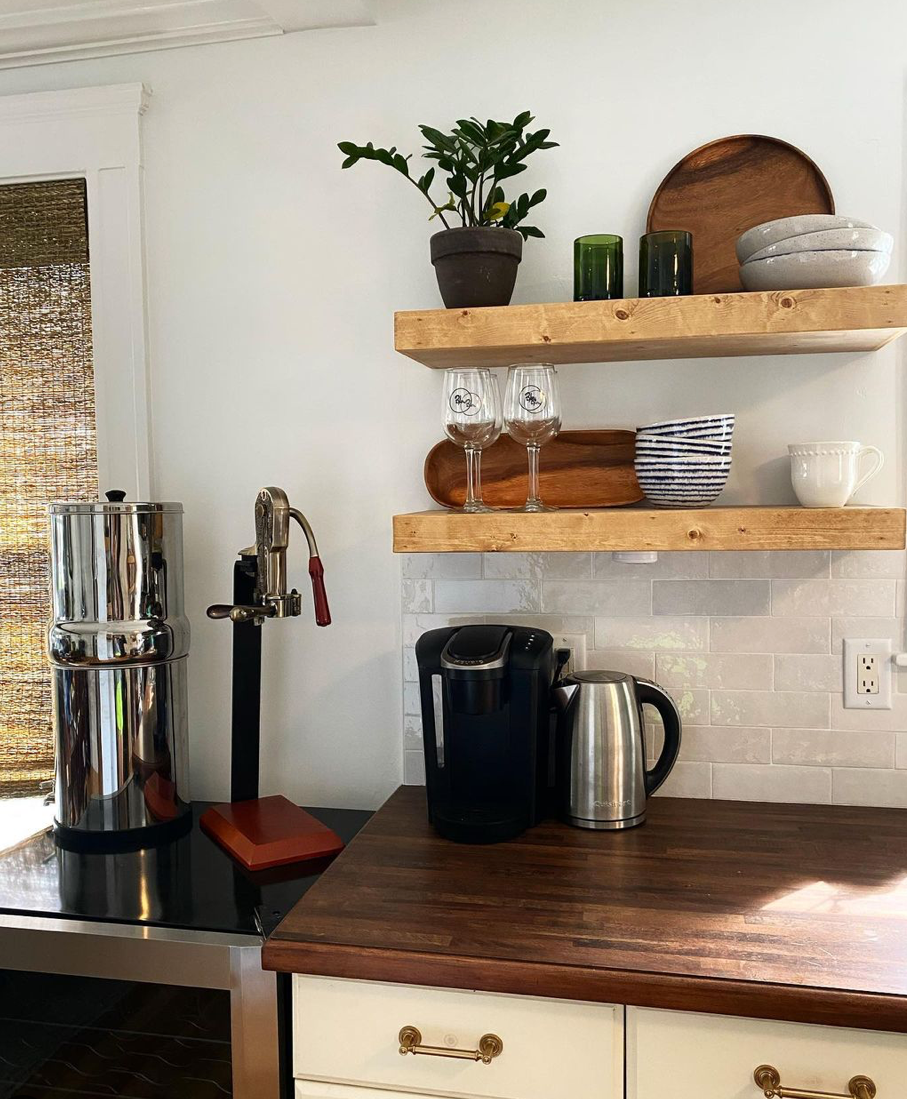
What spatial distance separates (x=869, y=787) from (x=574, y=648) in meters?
0.58

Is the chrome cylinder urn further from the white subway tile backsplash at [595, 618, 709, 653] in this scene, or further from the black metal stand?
the white subway tile backsplash at [595, 618, 709, 653]

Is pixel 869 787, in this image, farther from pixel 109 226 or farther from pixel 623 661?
pixel 109 226

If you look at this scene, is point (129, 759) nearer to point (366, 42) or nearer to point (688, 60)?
point (366, 42)

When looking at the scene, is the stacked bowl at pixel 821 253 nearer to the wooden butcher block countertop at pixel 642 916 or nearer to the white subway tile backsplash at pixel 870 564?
the white subway tile backsplash at pixel 870 564

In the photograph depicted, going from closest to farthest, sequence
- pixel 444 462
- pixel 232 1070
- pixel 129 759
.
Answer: pixel 232 1070, pixel 129 759, pixel 444 462

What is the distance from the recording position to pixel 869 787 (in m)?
1.73

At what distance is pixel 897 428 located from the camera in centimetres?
170

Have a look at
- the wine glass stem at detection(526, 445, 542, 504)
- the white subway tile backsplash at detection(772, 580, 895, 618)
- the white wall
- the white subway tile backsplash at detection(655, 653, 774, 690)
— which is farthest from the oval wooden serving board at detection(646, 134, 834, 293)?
the white subway tile backsplash at detection(655, 653, 774, 690)

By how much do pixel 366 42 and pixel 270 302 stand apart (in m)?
0.53

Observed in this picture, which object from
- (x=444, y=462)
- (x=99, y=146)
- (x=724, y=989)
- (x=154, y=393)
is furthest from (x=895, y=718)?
(x=99, y=146)

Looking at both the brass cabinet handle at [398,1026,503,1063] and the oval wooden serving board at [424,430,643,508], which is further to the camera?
the oval wooden serving board at [424,430,643,508]

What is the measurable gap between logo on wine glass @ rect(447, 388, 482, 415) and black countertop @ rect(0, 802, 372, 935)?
78 cm

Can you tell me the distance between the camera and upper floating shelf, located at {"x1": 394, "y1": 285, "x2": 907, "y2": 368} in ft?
4.77

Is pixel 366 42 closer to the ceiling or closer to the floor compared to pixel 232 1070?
closer to the ceiling
